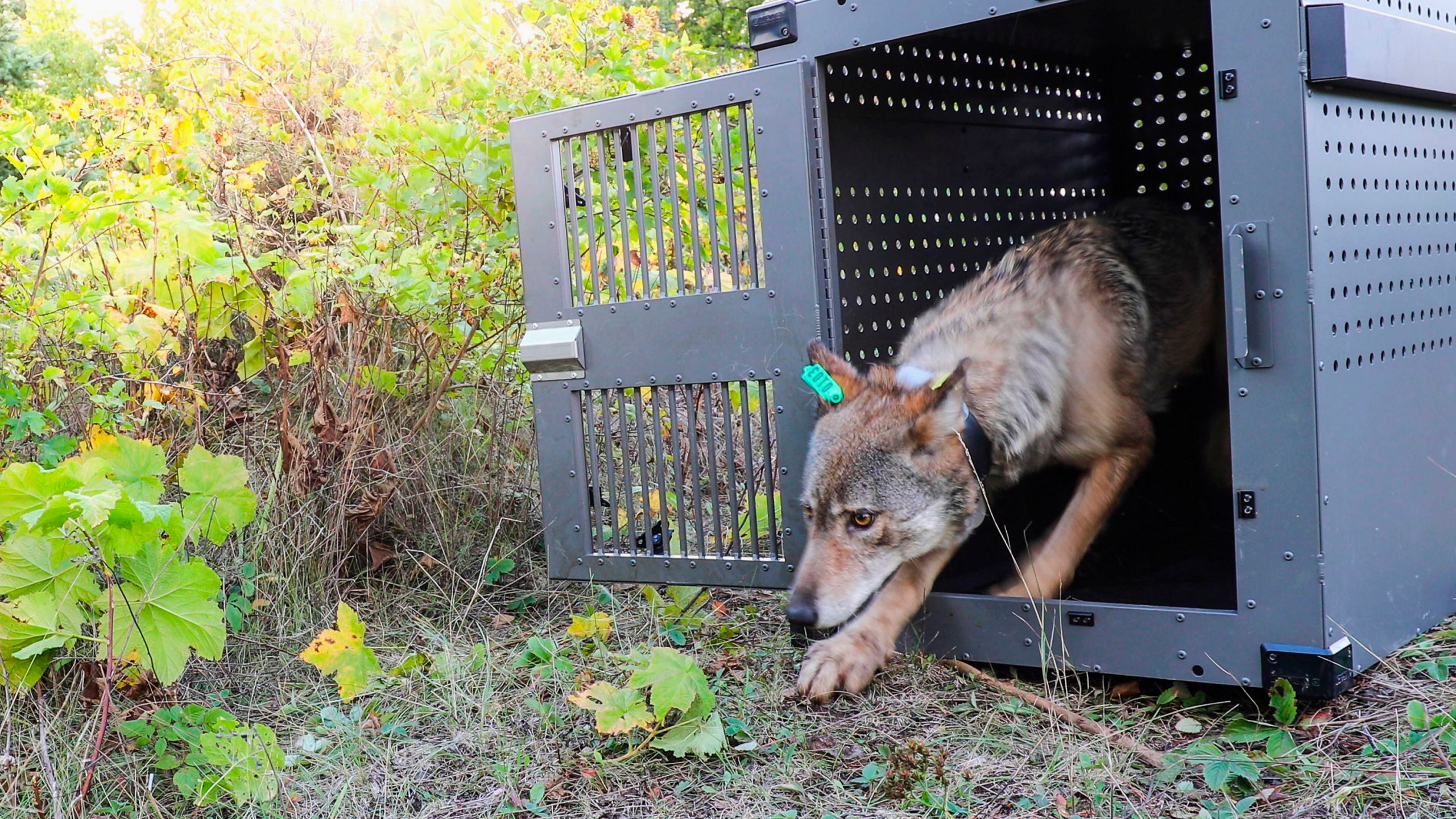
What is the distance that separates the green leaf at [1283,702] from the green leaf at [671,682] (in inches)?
51.7

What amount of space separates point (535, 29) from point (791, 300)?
1997mm

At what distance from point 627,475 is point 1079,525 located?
1.31 m

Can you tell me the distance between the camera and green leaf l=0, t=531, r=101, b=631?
7.97ft

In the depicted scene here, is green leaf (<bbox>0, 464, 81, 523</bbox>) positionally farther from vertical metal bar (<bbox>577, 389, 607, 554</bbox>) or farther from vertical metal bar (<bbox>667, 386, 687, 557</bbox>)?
vertical metal bar (<bbox>667, 386, 687, 557</bbox>)

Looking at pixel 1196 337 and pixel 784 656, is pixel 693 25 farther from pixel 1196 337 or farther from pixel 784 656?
pixel 784 656

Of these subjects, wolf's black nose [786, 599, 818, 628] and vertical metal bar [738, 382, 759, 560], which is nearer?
wolf's black nose [786, 599, 818, 628]

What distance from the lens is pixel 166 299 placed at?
3.54m

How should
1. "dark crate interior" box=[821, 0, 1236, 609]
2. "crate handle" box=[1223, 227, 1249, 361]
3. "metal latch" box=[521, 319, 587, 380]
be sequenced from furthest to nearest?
"dark crate interior" box=[821, 0, 1236, 609], "metal latch" box=[521, 319, 587, 380], "crate handle" box=[1223, 227, 1249, 361]

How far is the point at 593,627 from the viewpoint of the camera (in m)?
3.39

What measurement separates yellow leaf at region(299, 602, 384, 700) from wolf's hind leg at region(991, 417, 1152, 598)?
1795mm

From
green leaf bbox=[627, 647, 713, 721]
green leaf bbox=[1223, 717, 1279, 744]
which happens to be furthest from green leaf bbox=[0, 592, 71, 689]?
green leaf bbox=[1223, 717, 1279, 744]

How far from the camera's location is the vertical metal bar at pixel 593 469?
3.11 meters

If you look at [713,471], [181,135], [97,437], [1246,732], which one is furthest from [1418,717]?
[181,135]

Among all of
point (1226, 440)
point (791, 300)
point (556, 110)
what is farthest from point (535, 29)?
point (1226, 440)
